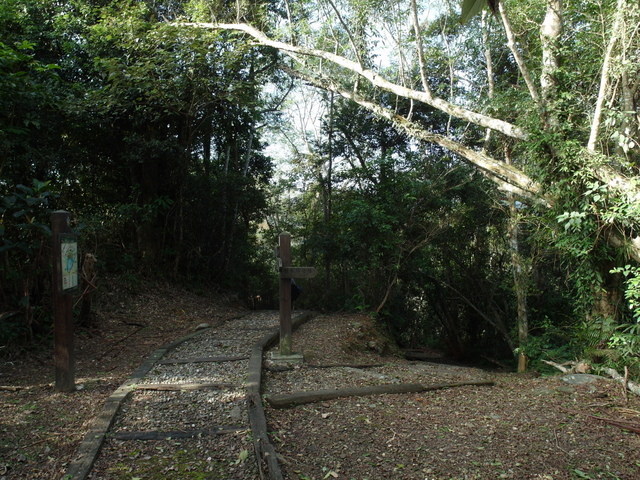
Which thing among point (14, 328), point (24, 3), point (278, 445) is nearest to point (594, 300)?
point (278, 445)

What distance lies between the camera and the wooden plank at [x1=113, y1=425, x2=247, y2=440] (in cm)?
331

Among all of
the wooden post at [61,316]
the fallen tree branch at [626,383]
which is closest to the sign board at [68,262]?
the wooden post at [61,316]

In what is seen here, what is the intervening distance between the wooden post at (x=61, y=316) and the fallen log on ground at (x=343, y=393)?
1981mm

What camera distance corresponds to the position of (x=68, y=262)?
14.6 feet

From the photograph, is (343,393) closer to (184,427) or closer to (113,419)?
(184,427)

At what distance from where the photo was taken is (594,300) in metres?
6.27

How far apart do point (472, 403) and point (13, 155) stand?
734 cm

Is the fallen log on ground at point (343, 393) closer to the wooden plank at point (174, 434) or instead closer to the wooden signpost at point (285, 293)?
the wooden plank at point (174, 434)

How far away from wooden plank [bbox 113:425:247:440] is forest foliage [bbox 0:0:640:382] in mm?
3095

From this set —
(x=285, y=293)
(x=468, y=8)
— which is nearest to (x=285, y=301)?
(x=285, y=293)

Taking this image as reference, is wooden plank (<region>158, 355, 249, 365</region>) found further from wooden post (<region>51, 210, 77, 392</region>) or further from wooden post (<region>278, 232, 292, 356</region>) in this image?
wooden post (<region>51, 210, 77, 392</region>)

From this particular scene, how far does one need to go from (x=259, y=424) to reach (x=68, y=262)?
8.21 feet

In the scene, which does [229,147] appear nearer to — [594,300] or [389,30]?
[389,30]

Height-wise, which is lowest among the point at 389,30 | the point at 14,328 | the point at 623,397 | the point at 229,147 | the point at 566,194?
the point at 623,397
